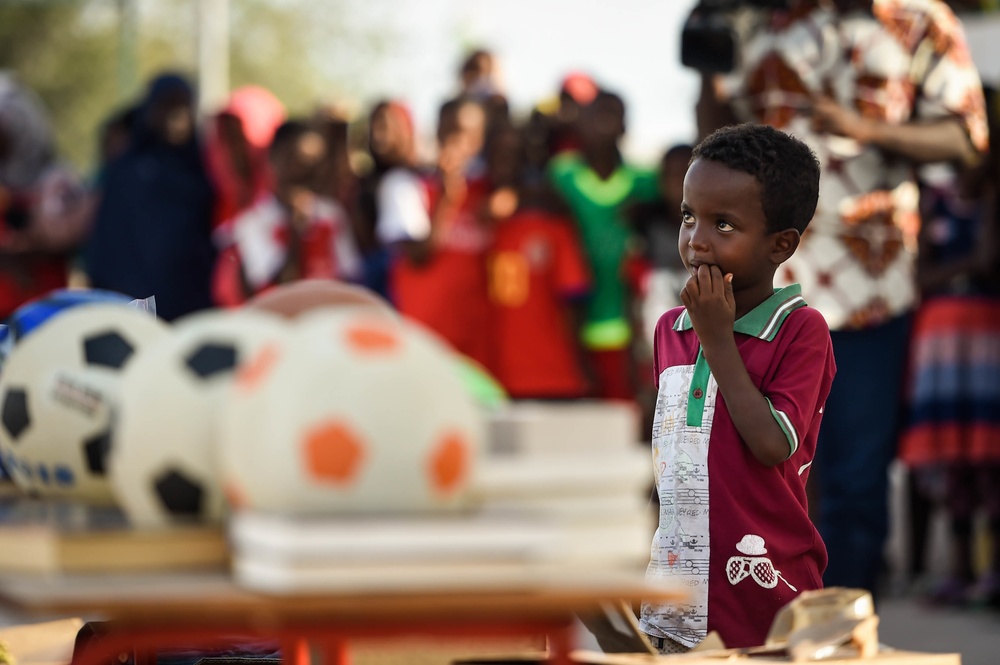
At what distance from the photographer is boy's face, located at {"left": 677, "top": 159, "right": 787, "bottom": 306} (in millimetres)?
2867

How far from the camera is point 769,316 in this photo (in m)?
2.84

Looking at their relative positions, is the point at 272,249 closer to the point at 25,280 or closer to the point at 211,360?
the point at 25,280

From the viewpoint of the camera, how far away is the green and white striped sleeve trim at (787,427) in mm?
2688

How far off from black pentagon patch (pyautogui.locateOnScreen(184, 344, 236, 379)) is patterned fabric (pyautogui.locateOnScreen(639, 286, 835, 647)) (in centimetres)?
118

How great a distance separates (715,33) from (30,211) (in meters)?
5.16

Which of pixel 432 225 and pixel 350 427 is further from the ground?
pixel 432 225

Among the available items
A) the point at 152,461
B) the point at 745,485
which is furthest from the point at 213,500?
the point at 745,485

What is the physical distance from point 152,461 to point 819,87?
295 centimetres

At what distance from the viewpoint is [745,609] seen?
9.04 ft

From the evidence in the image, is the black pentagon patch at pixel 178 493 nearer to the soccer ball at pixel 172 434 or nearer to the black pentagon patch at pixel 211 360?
the soccer ball at pixel 172 434

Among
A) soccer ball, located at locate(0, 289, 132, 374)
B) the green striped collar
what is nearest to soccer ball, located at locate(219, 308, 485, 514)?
soccer ball, located at locate(0, 289, 132, 374)

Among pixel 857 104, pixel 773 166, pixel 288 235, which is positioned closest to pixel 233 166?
pixel 288 235

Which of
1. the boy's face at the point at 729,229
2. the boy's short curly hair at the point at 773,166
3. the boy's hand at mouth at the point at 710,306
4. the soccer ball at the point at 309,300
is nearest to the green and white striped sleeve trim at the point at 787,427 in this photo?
the boy's hand at mouth at the point at 710,306

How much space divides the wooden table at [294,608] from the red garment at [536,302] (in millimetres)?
5643
